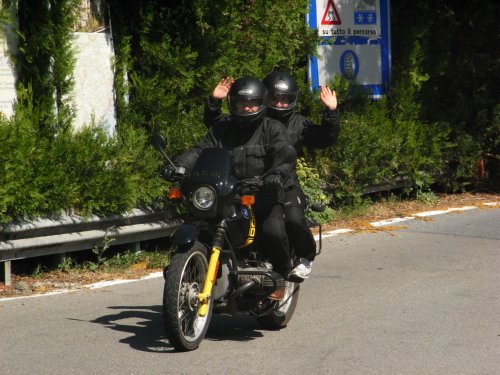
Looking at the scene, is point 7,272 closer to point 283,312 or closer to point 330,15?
point 283,312

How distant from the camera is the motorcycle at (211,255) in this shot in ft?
21.0

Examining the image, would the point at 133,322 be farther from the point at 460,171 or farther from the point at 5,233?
the point at 460,171

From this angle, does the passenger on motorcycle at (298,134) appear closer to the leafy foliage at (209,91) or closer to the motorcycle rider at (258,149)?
the motorcycle rider at (258,149)

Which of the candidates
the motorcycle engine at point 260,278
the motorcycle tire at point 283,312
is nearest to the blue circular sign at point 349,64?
the motorcycle tire at point 283,312

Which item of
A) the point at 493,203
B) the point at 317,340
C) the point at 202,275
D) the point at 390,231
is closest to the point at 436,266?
the point at 390,231

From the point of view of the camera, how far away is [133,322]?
24.9ft

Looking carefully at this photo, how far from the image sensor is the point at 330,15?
13977 mm

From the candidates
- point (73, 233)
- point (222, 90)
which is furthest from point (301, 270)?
point (73, 233)

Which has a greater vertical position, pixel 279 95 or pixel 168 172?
pixel 279 95

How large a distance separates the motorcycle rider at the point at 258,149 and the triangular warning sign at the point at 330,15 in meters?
6.91

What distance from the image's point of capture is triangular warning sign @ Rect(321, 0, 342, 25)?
13.9 metres

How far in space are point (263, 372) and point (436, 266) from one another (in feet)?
13.6

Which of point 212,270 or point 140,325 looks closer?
point 212,270

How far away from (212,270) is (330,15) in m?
8.15
